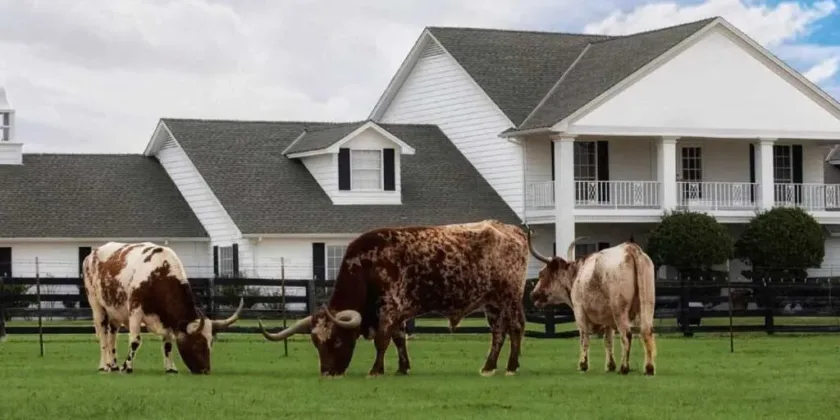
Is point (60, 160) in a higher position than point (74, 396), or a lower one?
higher

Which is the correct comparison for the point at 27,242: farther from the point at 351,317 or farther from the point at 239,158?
the point at 351,317

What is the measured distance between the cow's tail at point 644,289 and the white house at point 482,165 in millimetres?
25327

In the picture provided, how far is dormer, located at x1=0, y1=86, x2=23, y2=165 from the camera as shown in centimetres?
5372

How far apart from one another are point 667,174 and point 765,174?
11.4 feet

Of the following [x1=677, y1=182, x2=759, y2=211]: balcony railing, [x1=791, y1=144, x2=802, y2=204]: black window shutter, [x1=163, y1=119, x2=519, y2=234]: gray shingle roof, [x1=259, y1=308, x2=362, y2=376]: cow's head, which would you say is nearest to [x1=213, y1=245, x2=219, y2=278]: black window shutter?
[x1=163, y1=119, x2=519, y2=234]: gray shingle roof

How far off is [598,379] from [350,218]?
1091 inches

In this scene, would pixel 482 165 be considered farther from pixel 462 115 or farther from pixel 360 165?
pixel 360 165

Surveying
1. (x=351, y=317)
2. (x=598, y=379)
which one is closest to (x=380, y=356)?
(x=351, y=317)

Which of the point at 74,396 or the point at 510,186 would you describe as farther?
the point at 510,186

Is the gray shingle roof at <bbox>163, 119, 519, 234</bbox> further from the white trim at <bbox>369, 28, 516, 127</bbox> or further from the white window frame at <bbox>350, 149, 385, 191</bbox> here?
the white trim at <bbox>369, 28, 516, 127</bbox>

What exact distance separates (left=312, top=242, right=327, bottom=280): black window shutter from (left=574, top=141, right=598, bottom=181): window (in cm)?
838

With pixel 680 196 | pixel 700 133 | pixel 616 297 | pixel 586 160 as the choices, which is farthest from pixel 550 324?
pixel 680 196

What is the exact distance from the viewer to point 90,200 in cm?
5241

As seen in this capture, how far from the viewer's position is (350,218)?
5119 centimetres
